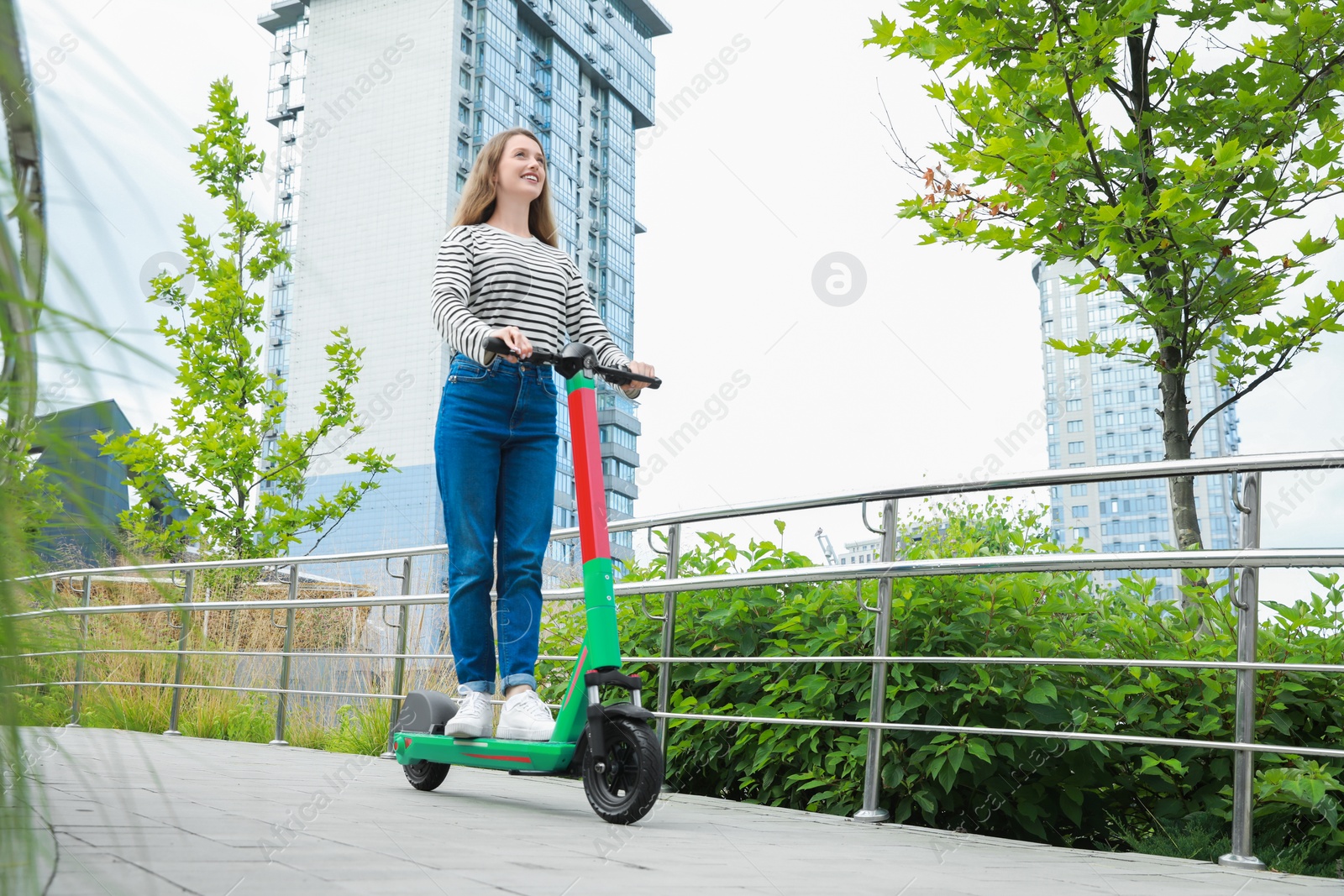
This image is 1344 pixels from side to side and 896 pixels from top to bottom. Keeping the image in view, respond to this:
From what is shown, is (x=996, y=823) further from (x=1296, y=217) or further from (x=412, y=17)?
(x=412, y=17)

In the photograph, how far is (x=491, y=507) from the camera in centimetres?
321

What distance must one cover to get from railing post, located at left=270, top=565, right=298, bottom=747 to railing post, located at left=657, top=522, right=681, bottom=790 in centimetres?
226

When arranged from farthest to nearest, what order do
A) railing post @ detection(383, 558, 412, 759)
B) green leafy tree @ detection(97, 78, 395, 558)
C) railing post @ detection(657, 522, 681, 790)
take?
green leafy tree @ detection(97, 78, 395, 558)
railing post @ detection(383, 558, 412, 759)
railing post @ detection(657, 522, 681, 790)

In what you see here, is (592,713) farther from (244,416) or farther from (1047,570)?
(244,416)

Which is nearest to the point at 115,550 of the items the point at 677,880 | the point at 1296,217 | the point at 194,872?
the point at 194,872

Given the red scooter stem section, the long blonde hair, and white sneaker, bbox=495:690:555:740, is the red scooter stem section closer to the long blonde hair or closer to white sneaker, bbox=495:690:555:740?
white sneaker, bbox=495:690:555:740

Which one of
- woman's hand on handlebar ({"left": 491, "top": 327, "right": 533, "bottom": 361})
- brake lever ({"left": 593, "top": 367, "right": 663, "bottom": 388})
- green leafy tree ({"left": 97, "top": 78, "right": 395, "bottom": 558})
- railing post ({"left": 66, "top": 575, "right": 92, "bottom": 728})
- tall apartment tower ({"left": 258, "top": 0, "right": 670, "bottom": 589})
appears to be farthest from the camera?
tall apartment tower ({"left": 258, "top": 0, "right": 670, "bottom": 589})

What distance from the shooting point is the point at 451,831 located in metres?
2.30

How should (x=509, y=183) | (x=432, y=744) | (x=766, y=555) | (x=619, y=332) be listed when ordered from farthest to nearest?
(x=619, y=332) → (x=766, y=555) → (x=509, y=183) → (x=432, y=744)

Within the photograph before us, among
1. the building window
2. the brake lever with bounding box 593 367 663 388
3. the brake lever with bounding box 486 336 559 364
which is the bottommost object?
the brake lever with bounding box 593 367 663 388

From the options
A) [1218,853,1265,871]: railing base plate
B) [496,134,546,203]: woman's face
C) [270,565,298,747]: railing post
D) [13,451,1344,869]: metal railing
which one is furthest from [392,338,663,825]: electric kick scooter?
[270,565,298,747]: railing post

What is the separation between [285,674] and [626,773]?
376cm

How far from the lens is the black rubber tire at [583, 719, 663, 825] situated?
2.55 m

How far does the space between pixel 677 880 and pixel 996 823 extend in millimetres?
1804
